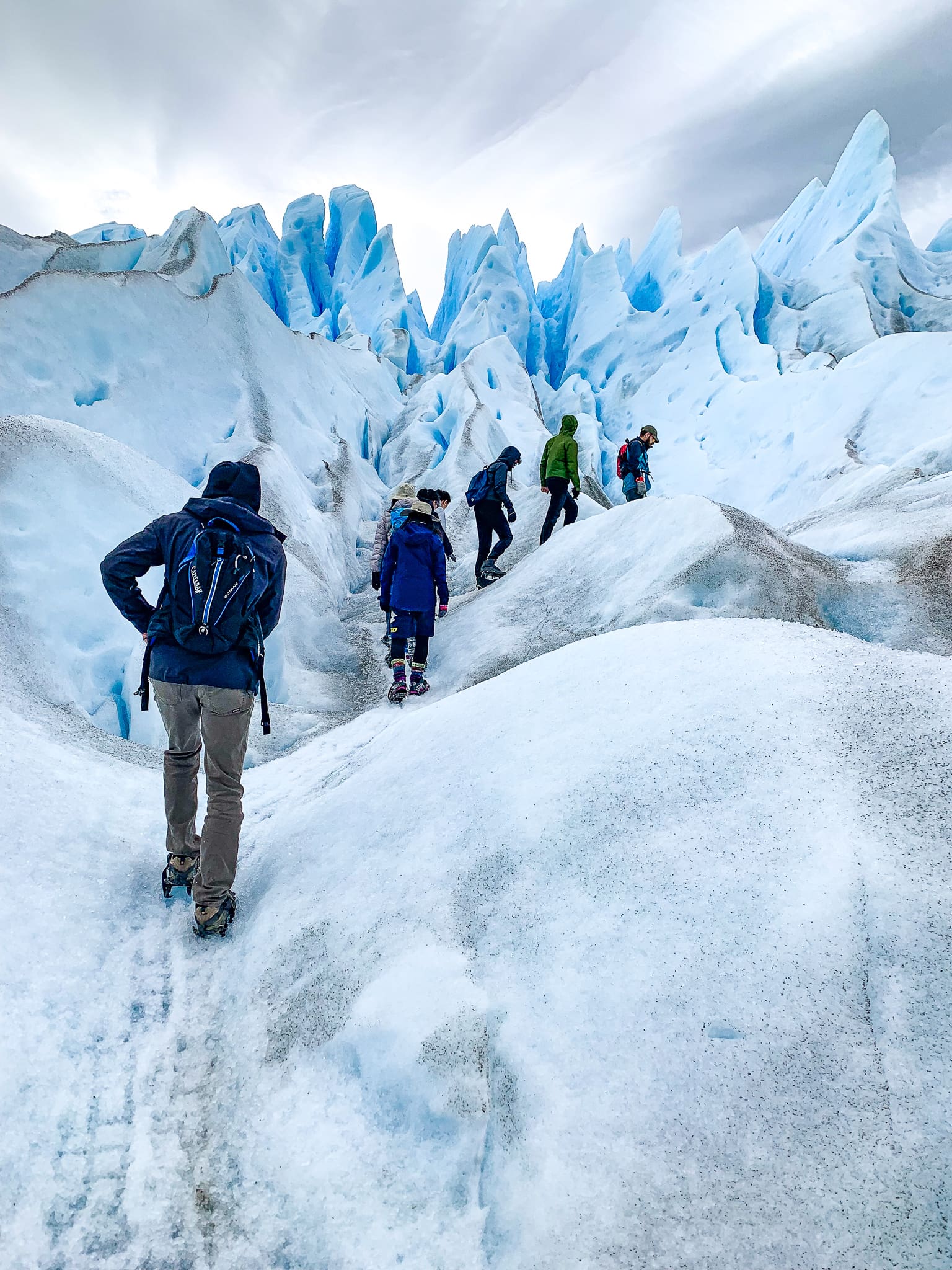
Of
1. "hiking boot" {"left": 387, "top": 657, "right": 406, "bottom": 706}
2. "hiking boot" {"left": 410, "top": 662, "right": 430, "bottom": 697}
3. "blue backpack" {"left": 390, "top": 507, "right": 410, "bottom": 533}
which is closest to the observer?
"hiking boot" {"left": 387, "top": 657, "right": 406, "bottom": 706}

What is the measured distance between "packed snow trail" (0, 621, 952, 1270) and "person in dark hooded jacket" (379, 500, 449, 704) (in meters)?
2.64

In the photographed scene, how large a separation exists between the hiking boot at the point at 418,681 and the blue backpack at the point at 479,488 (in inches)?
96.4

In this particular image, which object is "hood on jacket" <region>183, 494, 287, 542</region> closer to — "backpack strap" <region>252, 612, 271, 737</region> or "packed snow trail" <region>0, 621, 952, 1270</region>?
"backpack strap" <region>252, 612, 271, 737</region>

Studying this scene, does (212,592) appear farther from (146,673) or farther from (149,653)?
(146,673)

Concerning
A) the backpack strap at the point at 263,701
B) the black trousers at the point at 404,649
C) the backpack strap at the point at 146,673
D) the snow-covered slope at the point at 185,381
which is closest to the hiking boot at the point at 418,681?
the black trousers at the point at 404,649

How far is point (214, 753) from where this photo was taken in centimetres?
244

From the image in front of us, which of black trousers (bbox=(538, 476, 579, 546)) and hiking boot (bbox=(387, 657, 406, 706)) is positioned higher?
black trousers (bbox=(538, 476, 579, 546))

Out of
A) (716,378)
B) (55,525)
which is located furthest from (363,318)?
(55,525)

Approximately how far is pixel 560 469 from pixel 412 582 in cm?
301

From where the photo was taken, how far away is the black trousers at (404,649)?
5375 millimetres

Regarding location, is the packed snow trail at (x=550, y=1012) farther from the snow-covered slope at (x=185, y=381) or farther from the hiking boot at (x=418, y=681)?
the snow-covered slope at (x=185, y=381)

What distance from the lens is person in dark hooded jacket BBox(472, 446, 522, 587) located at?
7.18 m

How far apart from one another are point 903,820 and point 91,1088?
7.78 feet

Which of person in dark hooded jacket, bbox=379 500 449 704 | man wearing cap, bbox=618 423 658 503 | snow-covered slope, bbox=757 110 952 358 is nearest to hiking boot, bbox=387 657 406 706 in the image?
person in dark hooded jacket, bbox=379 500 449 704
